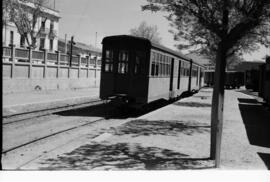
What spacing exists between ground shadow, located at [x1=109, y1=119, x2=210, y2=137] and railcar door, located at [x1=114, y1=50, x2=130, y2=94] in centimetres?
252

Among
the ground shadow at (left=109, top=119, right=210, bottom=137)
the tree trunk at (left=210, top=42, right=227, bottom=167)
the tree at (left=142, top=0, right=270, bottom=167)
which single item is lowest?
the ground shadow at (left=109, top=119, right=210, bottom=137)

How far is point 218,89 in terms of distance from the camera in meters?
6.18

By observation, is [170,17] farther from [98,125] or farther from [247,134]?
[98,125]

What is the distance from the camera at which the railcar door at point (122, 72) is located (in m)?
13.1

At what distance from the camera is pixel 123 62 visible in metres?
13.2

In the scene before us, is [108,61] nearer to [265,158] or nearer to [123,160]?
[123,160]

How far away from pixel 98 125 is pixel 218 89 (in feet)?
19.2

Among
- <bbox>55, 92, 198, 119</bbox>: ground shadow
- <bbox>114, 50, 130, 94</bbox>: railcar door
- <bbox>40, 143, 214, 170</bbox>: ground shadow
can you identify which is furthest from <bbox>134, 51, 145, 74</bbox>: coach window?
<bbox>40, 143, 214, 170</bbox>: ground shadow

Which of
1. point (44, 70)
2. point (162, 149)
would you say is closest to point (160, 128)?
point (162, 149)

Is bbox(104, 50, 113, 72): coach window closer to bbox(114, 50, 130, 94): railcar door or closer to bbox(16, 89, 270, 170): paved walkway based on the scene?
bbox(114, 50, 130, 94): railcar door

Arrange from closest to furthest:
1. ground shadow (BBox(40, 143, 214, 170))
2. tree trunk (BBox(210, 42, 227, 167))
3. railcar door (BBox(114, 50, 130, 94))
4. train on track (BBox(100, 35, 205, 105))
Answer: ground shadow (BBox(40, 143, 214, 170)) → tree trunk (BBox(210, 42, 227, 167)) → train on track (BBox(100, 35, 205, 105)) → railcar door (BBox(114, 50, 130, 94))

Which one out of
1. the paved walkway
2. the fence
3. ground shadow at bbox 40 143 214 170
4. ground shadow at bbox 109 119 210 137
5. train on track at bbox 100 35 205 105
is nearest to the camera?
ground shadow at bbox 40 143 214 170

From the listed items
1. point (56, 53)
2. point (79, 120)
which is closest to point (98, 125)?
point (79, 120)

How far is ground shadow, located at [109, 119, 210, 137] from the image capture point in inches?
348
